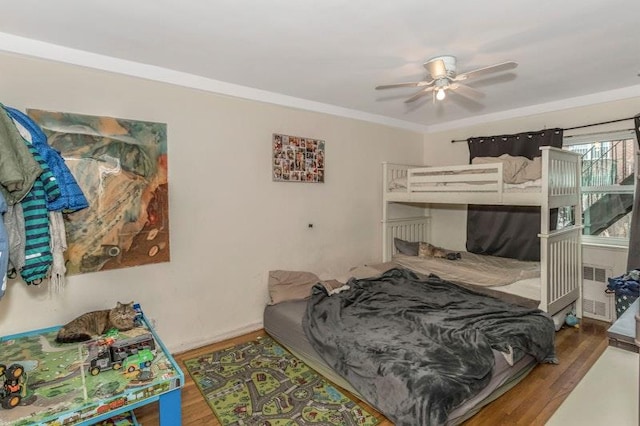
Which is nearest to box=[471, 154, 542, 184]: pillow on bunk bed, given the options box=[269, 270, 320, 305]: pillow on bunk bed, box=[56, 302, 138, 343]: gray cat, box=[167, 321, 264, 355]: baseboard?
box=[269, 270, 320, 305]: pillow on bunk bed

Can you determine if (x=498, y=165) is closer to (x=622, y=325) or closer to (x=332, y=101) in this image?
(x=332, y=101)

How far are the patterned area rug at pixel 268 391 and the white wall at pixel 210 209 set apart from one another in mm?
451

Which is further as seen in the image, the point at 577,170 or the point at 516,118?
the point at 516,118

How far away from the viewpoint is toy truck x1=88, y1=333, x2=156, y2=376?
167cm

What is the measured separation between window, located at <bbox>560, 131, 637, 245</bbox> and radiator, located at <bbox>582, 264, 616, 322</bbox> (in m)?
0.33

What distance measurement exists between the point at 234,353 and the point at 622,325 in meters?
2.51

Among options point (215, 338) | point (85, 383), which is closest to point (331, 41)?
point (85, 383)

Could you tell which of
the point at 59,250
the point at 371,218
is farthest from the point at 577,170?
the point at 59,250

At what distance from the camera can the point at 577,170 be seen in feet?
11.3

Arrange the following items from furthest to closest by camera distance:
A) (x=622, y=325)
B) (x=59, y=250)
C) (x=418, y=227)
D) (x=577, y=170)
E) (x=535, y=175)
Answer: (x=418, y=227)
(x=577, y=170)
(x=535, y=175)
(x=59, y=250)
(x=622, y=325)

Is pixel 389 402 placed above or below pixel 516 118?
below

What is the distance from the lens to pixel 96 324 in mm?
2133

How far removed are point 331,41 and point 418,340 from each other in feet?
6.85

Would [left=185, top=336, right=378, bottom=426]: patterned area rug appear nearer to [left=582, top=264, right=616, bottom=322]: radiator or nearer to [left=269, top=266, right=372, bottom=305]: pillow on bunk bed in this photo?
[left=269, top=266, right=372, bottom=305]: pillow on bunk bed
